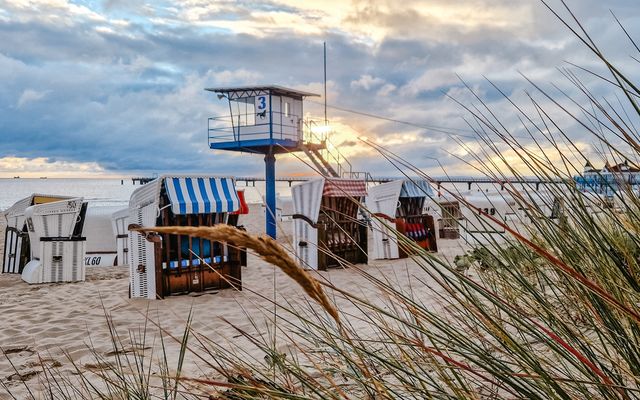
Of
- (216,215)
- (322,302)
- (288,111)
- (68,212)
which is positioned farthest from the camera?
(288,111)

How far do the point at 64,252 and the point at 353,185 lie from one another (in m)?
5.66

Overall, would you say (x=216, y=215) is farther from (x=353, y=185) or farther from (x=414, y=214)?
(x=414, y=214)

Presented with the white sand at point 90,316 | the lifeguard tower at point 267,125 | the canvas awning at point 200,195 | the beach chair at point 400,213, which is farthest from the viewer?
the lifeguard tower at point 267,125

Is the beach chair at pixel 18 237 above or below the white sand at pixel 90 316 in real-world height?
above

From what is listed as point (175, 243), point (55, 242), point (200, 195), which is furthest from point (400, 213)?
point (55, 242)

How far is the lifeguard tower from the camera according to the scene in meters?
18.6

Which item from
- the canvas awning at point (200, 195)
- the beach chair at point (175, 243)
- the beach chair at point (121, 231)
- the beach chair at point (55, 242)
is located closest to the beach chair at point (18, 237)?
the beach chair at point (55, 242)

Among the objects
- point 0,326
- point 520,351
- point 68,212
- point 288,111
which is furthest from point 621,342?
point 288,111

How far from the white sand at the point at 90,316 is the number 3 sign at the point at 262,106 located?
9900 millimetres

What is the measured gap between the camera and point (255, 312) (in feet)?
20.3

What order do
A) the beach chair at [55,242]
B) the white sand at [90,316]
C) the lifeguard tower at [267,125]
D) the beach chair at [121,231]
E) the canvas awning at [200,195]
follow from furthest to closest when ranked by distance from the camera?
the lifeguard tower at [267,125] → the beach chair at [121,231] → the beach chair at [55,242] → the canvas awning at [200,195] → the white sand at [90,316]

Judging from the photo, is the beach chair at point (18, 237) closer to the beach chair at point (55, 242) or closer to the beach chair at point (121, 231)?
the beach chair at point (55, 242)

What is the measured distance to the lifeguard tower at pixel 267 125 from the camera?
18578mm

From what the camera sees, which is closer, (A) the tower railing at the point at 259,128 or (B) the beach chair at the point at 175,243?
(B) the beach chair at the point at 175,243
